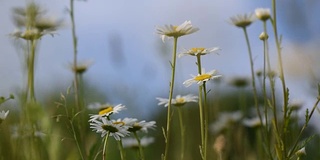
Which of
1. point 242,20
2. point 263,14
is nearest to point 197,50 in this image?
point 263,14

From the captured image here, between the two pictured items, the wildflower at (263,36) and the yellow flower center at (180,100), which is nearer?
the wildflower at (263,36)

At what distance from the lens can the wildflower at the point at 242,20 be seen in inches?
90.7

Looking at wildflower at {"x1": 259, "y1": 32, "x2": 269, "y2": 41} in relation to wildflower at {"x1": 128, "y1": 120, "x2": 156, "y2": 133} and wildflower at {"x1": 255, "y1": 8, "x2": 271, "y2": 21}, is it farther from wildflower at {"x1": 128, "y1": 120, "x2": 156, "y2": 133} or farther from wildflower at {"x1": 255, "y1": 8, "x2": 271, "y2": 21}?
wildflower at {"x1": 128, "y1": 120, "x2": 156, "y2": 133}

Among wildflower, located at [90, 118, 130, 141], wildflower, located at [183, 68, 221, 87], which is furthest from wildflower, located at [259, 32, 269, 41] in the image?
wildflower, located at [90, 118, 130, 141]

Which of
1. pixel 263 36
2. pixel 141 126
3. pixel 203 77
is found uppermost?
pixel 263 36

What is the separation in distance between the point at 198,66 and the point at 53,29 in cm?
44

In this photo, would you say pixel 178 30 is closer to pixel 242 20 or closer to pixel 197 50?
pixel 197 50

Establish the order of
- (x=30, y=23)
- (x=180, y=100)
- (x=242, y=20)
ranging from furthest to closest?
(x=242, y=20) → (x=180, y=100) → (x=30, y=23)

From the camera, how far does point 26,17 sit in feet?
5.26

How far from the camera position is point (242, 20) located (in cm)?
231

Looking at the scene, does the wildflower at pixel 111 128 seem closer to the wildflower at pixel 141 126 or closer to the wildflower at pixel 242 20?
the wildflower at pixel 141 126

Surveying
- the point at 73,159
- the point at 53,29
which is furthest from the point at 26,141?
the point at 53,29

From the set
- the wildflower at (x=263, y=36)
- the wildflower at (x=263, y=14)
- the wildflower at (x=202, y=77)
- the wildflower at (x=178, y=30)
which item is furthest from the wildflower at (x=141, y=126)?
the wildflower at (x=263, y=14)

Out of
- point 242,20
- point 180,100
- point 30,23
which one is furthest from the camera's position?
point 242,20
